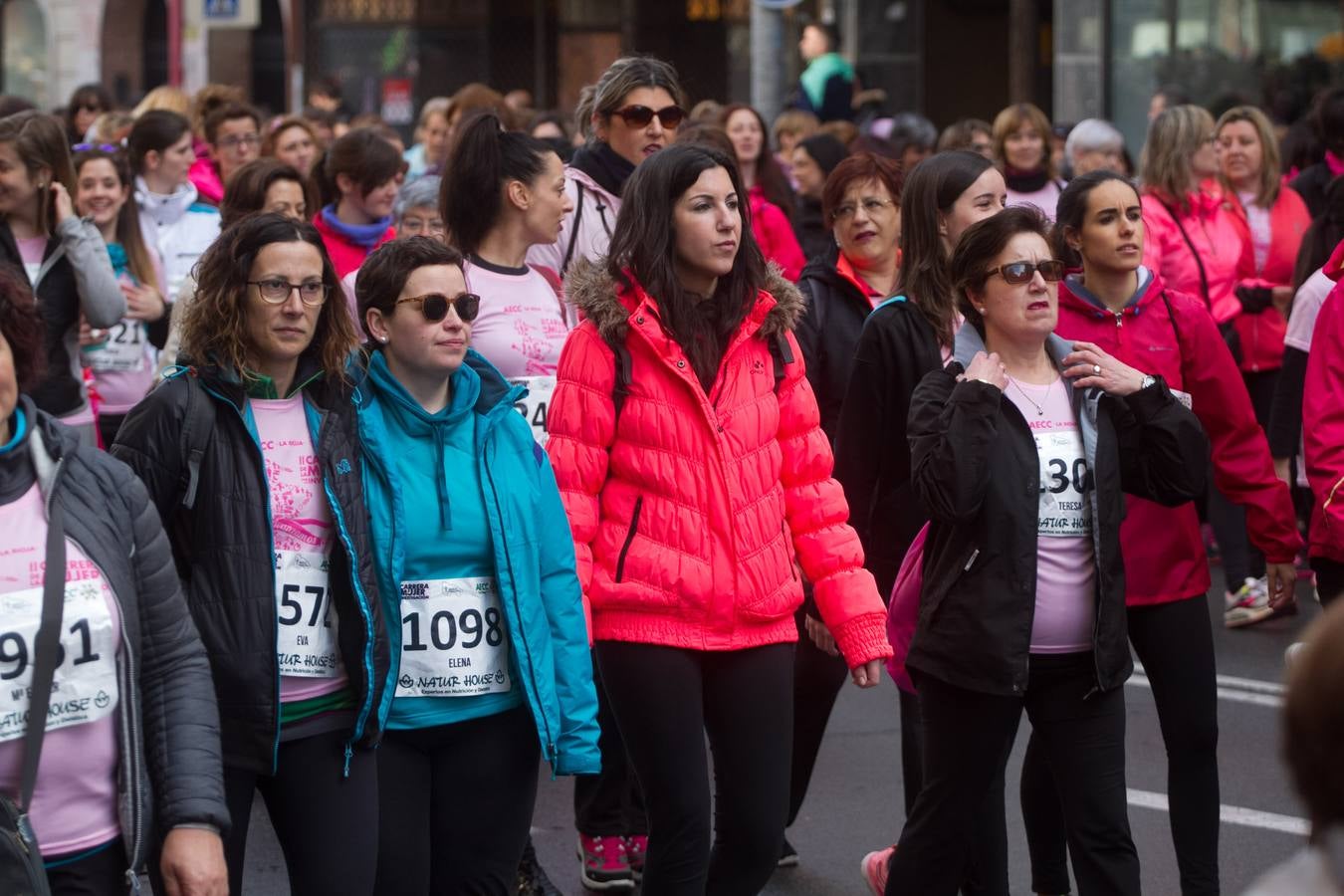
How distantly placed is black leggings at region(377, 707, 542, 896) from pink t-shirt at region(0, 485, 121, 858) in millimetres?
902

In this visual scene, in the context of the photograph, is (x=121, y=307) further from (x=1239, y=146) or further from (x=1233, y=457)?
(x=1239, y=146)

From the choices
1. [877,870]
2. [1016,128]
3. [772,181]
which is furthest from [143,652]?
[1016,128]

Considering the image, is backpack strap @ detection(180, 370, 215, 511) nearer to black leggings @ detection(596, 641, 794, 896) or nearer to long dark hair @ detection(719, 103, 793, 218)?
black leggings @ detection(596, 641, 794, 896)

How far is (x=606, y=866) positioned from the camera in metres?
5.82

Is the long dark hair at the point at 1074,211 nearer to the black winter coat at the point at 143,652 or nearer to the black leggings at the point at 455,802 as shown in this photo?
the black leggings at the point at 455,802

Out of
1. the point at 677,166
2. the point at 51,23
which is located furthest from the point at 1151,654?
the point at 51,23

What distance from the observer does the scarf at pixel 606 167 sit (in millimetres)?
6473

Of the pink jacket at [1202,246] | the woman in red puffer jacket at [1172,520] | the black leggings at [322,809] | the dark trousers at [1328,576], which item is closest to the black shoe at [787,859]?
the woman in red puffer jacket at [1172,520]

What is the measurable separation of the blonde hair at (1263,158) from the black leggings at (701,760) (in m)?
6.52

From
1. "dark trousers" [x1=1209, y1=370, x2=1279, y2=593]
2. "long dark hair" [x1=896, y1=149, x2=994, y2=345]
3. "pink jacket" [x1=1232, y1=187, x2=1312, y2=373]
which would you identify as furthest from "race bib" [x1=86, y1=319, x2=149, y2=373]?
"pink jacket" [x1=1232, y1=187, x2=1312, y2=373]

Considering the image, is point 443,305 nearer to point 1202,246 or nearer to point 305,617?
point 305,617

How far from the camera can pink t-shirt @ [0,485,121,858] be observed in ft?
10.6

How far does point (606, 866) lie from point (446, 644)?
181 centimetres

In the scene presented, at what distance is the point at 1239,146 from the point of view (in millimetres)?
10461
